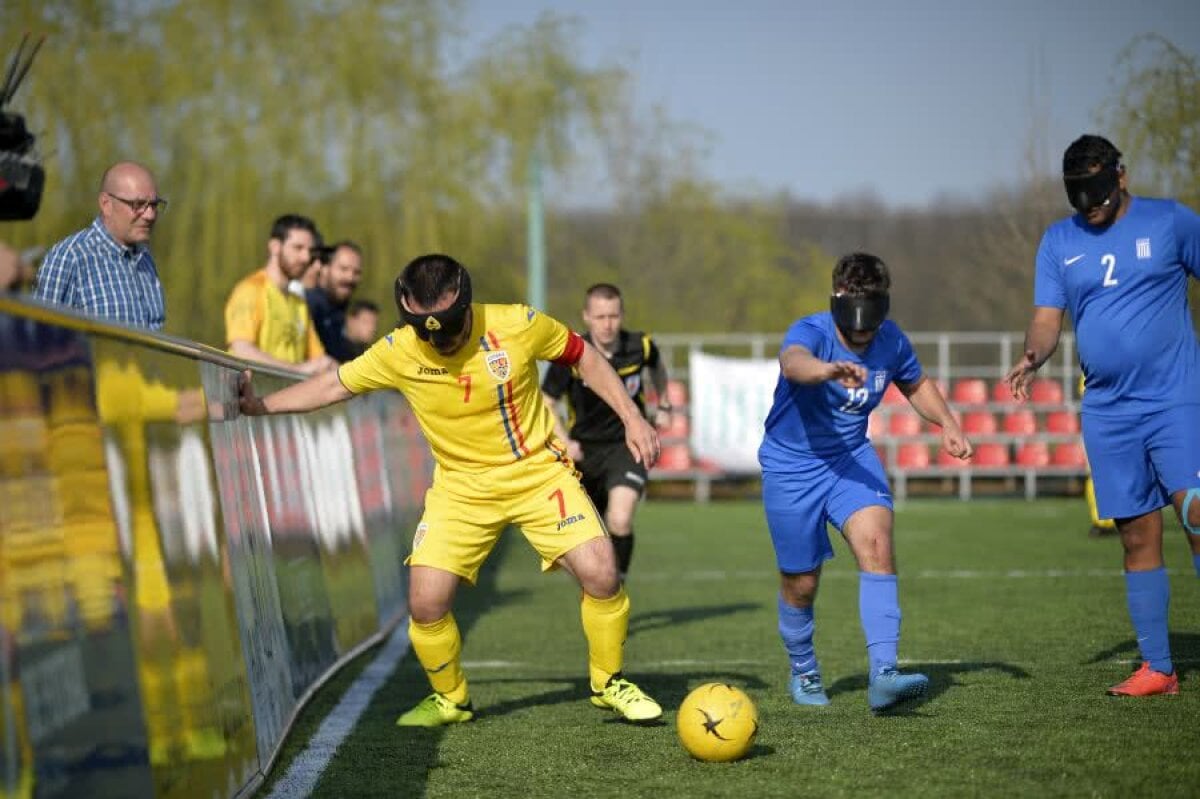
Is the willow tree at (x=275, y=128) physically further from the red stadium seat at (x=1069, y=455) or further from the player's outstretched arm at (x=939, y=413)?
the player's outstretched arm at (x=939, y=413)

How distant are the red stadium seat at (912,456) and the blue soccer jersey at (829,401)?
2014 cm

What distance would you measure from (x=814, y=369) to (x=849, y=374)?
32cm

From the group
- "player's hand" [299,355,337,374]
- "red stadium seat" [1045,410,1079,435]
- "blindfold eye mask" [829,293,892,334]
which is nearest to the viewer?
"blindfold eye mask" [829,293,892,334]

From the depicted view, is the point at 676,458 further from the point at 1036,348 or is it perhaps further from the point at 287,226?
the point at 1036,348

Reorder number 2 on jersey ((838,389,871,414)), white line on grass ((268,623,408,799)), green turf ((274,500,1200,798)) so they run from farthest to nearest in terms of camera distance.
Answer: number 2 on jersey ((838,389,871,414)), white line on grass ((268,623,408,799)), green turf ((274,500,1200,798))

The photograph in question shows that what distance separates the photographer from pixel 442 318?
21.4 ft

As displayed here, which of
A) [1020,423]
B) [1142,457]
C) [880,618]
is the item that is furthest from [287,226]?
[1020,423]

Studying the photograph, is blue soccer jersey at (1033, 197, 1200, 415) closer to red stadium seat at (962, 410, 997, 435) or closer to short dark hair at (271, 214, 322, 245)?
short dark hair at (271, 214, 322, 245)

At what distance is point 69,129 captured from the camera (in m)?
28.7

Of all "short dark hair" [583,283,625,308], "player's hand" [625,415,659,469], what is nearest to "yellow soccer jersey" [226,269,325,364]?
"short dark hair" [583,283,625,308]

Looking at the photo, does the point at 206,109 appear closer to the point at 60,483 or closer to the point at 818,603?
the point at 818,603

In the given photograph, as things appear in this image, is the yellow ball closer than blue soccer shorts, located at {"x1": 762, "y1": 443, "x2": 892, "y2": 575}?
Yes

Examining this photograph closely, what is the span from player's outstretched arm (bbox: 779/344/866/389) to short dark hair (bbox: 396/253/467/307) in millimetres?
1449

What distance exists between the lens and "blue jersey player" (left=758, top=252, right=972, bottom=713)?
7.00m
